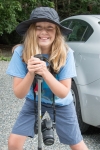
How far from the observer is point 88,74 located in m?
3.90

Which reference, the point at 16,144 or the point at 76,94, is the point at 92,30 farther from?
the point at 16,144

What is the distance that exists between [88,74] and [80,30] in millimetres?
1053

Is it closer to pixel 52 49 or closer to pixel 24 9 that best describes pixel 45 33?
pixel 52 49

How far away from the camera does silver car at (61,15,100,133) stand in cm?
377

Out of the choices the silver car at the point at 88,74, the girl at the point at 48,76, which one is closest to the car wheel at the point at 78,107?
the silver car at the point at 88,74

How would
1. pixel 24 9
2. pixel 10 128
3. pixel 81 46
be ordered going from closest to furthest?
pixel 81 46 < pixel 10 128 < pixel 24 9

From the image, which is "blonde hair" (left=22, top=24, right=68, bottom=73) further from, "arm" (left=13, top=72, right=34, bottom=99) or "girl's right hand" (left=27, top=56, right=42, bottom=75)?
"girl's right hand" (left=27, top=56, right=42, bottom=75)

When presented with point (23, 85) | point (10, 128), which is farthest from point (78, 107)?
point (23, 85)

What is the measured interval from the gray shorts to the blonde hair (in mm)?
378

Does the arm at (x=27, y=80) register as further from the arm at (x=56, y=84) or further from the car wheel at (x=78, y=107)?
the car wheel at (x=78, y=107)

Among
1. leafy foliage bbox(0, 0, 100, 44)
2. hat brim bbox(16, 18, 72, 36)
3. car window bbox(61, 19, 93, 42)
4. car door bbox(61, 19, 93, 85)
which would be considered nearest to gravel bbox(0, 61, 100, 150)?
car door bbox(61, 19, 93, 85)

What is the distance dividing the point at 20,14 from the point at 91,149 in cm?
1565

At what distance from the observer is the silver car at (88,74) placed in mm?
3773

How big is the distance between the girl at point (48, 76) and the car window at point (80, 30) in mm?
1883
